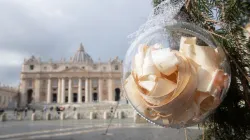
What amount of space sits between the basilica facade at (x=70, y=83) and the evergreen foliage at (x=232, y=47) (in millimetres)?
58493

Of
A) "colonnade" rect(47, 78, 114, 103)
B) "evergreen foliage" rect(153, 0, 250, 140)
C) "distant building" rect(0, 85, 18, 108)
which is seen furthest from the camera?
"colonnade" rect(47, 78, 114, 103)

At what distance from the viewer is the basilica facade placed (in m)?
60.1

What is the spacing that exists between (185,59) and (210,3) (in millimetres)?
291

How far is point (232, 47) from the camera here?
0.86 meters

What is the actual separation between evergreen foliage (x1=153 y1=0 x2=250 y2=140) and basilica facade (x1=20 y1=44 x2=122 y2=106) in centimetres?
5849

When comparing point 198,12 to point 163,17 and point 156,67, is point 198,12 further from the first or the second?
point 156,67

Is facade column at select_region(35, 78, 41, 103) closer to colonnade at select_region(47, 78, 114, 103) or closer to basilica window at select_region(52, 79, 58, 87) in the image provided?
colonnade at select_region(47, 78, 114, 103)

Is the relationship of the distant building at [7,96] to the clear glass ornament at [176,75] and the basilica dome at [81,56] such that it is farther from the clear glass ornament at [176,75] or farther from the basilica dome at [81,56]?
the clear glass ornament at [176,75]

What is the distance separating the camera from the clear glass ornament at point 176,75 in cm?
74

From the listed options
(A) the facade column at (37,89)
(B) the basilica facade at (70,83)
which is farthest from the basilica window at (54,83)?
(A) the facade column at (37,89)

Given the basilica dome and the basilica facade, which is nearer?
the basilica facade

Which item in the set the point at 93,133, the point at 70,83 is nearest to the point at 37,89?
the point at 70,83

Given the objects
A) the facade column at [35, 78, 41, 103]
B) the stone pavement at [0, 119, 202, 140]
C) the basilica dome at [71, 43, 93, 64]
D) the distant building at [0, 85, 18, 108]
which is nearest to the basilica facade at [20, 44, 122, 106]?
the facade column at [35, 78, 41, 103]

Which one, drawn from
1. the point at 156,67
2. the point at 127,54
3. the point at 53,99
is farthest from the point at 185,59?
the point at 53,99
